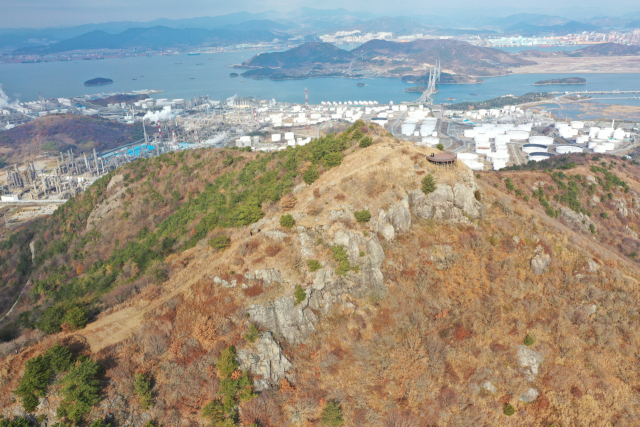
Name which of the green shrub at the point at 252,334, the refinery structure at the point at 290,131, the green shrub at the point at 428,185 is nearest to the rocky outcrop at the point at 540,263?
the green shrub at the point at 428,185

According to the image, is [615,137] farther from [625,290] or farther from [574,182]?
[625,290]

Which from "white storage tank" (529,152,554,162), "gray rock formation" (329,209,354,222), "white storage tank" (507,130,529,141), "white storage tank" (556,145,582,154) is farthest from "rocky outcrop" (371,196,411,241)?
"white storage tank" (507,130,529,141)

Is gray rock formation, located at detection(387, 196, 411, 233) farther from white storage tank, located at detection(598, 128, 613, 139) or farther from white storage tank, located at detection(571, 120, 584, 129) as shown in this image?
white storage tank, located at detection(571, 120, 584, 129)

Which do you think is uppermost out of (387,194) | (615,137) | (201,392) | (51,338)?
(387,194)

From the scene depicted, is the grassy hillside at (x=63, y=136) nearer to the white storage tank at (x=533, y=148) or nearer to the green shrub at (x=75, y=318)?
the green shrub at (x=75, y=318)

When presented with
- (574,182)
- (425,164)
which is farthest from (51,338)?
(574,182)

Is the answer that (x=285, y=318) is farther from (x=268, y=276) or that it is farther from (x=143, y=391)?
(x=143, y=391)

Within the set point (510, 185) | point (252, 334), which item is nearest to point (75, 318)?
point (252, 334)
